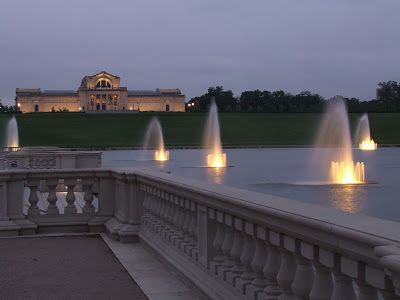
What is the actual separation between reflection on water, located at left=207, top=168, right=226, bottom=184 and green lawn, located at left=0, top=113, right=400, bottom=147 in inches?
1641

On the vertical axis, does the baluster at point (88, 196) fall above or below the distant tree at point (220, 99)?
below

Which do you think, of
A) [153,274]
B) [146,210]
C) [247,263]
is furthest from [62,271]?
[247,263]

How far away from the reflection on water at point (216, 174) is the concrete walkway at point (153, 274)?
1824 centimetres

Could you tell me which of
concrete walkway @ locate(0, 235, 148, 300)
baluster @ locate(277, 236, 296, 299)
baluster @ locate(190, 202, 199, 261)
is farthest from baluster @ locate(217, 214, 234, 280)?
baluster @ locate(277, 236, 296, 299)

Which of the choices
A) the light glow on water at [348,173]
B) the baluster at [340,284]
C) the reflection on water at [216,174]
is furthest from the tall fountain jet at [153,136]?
the baluster at [340,284]

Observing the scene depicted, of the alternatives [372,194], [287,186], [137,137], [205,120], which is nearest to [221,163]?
[287,186]

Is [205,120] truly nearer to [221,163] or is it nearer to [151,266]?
[221,163]

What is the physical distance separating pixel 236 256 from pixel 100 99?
6987 inches

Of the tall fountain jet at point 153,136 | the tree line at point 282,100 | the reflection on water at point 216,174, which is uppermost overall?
the tree line at point 282,100

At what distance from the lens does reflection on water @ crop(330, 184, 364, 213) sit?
59.5 ft

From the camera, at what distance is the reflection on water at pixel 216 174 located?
28.0m

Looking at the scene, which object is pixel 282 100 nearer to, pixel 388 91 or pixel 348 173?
pixel 388 91

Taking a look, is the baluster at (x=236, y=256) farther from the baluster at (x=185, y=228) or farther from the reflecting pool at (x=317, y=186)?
the reflecting pool at (x=317, y=186)

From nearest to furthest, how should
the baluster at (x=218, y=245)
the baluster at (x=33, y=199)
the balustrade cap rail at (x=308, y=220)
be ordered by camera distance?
the balustrade cap rail at (x=308, y=220) → the baluster at (x=218, y=245) → the baluster at (x=33, y=199)
